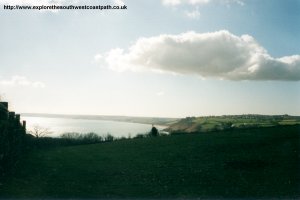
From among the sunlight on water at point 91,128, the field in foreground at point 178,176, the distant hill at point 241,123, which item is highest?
the distant hill at point 241,123

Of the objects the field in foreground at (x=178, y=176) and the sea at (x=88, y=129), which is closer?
the field in foreground at (x=178, y=176)

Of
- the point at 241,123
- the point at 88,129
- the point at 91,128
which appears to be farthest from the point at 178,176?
the point at 91,128

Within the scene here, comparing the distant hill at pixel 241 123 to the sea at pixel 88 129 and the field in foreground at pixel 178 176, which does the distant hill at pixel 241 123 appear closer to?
the sea at pixel 88 129

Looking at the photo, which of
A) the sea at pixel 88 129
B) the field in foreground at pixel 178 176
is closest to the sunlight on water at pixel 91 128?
the sea at pixel 88 129

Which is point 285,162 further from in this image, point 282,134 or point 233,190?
point 282,134

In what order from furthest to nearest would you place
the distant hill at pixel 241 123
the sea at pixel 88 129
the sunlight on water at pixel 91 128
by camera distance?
1. the sunlight on water at pixel 91 128
2. the sea at pixel 88 129
3. the distant hill at pixel 241 123

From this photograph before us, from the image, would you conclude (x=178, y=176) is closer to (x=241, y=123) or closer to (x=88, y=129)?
(x=241, y=123)

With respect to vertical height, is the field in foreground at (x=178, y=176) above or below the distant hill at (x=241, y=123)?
below

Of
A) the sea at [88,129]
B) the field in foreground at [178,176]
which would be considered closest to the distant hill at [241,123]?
the sea at [88,129]

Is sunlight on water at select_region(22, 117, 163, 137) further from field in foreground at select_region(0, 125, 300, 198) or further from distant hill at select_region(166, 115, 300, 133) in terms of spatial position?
field in foreground at select_region(0, 125, 300, 198)

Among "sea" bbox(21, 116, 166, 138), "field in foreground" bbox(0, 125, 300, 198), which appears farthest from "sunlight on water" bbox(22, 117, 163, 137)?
"field in foreground" bbox(0, 125, 300, 198)

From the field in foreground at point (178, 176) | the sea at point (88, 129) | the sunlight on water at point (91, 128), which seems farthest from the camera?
the sunlight on water at point (91, 128)

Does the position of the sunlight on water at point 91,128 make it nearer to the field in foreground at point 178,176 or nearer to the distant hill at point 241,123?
the distant hill at point 241,123

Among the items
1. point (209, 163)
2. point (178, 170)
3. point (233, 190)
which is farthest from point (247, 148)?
point (233, 190)
